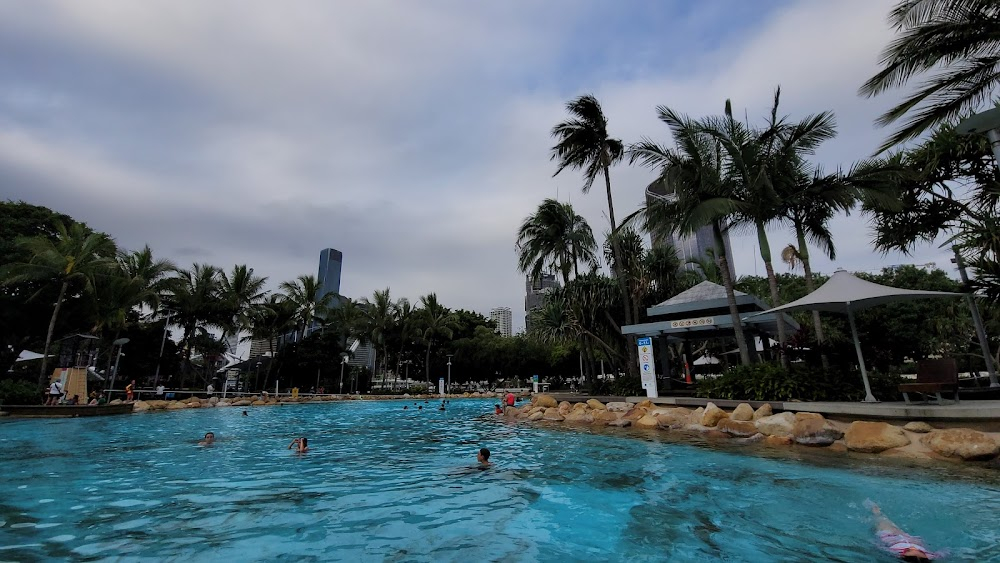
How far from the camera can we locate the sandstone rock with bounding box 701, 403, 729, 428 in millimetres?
11141

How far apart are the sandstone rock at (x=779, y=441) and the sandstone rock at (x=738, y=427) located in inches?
18.6

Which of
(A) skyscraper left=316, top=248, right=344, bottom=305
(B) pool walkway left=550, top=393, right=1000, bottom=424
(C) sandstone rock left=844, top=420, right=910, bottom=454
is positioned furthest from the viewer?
(A) skyscraper left=316, top=248, right=344, bottom=305

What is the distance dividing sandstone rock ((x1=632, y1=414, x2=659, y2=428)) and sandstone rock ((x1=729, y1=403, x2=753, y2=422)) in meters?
2.21

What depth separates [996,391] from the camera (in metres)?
11.6

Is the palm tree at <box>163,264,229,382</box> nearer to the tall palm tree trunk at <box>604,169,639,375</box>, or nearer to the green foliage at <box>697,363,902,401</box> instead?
the tall palm tree trunk at <box>604,169,639,375</box>

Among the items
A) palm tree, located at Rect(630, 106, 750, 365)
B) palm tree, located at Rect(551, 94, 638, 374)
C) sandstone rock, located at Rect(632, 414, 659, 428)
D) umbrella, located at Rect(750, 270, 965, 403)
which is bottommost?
sandstone rock, located at Rect(632, 414, 659, 428)

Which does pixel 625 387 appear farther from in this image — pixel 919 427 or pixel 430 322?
pixel 430 322

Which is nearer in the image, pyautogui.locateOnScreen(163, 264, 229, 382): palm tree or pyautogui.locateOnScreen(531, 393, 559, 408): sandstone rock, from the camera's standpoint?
pyautogui.locateOnScreen(531, 393, 559, 408): sandstone rock

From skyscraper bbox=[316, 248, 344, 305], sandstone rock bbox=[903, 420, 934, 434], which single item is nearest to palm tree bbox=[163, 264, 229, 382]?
sandstone rock bbox=[903, 420, 934, 434]

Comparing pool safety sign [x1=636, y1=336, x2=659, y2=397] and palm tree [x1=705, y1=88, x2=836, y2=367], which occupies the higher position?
palm tree [x1=705, y1=88, x2=836, y2=367]

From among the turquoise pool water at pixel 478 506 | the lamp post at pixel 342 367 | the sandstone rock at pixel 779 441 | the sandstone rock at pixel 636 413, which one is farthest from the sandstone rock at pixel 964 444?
the lamp post at pixel 342 367

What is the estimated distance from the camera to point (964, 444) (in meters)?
7.01

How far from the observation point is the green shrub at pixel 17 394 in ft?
59.4

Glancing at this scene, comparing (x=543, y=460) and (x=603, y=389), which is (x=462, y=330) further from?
(x=543, y=460)
